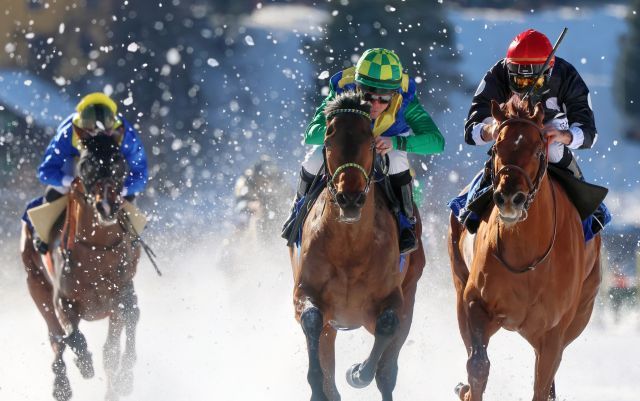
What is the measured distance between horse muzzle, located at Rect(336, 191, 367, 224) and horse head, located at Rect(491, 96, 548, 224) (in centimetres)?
71

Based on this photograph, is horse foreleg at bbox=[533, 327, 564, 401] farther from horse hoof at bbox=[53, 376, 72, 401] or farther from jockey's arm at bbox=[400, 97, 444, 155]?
horse hoof at bbox=[53, 376, 72, 401]

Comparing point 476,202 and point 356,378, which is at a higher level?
point 476,202

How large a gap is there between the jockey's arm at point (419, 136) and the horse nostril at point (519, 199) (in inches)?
46.8

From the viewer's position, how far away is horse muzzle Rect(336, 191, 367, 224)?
23.0 ft

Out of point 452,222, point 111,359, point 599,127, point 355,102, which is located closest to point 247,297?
point 111,359

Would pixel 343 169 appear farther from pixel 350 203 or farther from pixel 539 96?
pixel 539 96

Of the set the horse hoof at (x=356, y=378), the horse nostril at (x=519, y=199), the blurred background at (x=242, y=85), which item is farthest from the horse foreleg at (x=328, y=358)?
the blurred background at (x=242, y=85)

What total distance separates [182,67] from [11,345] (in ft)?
36.4

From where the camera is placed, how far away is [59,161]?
10203 millimetres

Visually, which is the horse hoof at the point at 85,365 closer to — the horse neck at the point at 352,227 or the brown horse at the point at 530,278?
the horse neck at the point at 352,227

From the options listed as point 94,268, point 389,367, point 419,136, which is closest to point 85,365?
point 94,268

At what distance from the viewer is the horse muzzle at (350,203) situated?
702cm

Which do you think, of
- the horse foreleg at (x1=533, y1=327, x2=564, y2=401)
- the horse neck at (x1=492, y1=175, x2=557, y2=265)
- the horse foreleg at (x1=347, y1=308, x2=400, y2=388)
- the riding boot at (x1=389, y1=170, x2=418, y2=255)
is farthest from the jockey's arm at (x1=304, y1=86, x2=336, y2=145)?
the horse foreleg at (x1=533, y1=327, x2=564, y2=401)

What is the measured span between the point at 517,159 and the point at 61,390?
4.24 metres
